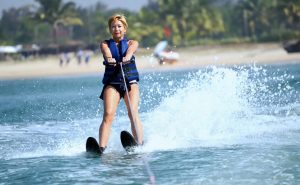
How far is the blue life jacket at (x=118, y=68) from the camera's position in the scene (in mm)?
7777

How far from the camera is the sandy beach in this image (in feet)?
149

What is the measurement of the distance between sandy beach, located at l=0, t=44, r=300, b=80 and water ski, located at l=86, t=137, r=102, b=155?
3495cm

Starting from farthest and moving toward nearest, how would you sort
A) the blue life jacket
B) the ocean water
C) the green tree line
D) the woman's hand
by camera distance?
the green tree line
the blue life jacket
the woman's hand
the ocean water

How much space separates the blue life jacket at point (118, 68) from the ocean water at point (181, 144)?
34.8 inches

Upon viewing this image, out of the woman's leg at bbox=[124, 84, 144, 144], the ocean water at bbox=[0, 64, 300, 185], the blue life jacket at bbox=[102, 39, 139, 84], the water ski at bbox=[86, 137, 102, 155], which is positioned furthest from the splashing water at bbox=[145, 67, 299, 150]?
the blue life jacket at bbox=[102, 39, 139, 84]

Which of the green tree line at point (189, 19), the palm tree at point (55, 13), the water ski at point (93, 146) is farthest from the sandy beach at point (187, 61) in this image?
the water ski at point (93, 146)

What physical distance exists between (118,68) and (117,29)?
0.48 m

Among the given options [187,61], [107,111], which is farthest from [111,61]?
[187,61]

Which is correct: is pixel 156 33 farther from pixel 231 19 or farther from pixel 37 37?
pixel 37 37

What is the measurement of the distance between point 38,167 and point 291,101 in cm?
754

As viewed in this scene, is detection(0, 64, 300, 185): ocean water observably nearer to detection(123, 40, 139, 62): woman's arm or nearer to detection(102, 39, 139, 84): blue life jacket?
detection(102, 39, 139, 84): blue life jacket

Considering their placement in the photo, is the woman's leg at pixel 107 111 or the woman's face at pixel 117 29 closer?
the woman's leg at pixel 107 111

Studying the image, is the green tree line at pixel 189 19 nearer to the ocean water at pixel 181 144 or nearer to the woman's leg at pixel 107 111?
the ocean water at pixel 181 144

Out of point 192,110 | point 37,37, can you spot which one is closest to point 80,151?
point 192,110
